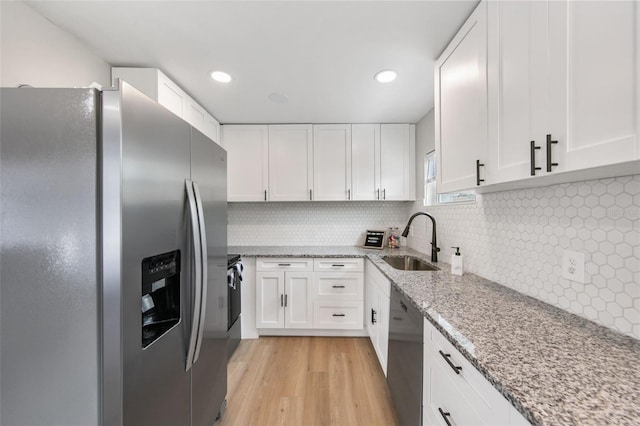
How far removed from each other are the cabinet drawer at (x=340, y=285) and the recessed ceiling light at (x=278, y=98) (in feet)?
5.74

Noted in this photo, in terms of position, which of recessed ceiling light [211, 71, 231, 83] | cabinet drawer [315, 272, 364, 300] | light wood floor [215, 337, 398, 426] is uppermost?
recessed ceiling light [211, 71, 231, 83]

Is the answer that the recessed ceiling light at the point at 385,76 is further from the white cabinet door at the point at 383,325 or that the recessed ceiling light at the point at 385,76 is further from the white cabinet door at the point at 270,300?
the white cabinet door at the point at 270,300

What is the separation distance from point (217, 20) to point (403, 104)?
169 cm

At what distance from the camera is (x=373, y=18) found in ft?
4.17

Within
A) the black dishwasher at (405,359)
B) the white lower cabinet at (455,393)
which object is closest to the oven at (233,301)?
the black dishwasher at (405,359)

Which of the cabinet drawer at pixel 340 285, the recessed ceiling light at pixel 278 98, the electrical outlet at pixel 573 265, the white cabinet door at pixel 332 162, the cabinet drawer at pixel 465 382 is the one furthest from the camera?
the white cabinet door at pixel 332 162

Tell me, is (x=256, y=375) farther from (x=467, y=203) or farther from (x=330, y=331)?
(x=467, y=203)

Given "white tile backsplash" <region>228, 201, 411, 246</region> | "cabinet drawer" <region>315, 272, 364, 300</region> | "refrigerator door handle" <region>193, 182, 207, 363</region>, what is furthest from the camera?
"white tile backsplash" <region>228, 201, 411, 246</region>

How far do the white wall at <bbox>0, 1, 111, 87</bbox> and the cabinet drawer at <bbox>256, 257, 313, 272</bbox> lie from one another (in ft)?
6.31

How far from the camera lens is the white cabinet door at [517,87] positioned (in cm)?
83

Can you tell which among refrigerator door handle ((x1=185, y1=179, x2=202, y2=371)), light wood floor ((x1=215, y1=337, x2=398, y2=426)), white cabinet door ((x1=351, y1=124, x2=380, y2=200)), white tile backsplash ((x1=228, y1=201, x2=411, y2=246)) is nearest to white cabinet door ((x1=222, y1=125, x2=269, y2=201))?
white tile backsplash ((x1=228, y1=201, x2=411, y2=246))

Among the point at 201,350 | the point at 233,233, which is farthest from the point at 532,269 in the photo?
the point at 233,233

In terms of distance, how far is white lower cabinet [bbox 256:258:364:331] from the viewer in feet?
8.38

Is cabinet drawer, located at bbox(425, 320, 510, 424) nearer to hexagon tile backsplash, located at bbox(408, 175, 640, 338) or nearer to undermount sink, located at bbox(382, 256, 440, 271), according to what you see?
hexagon tile backsplash, located at bbox(408, 175, 640, 338)
